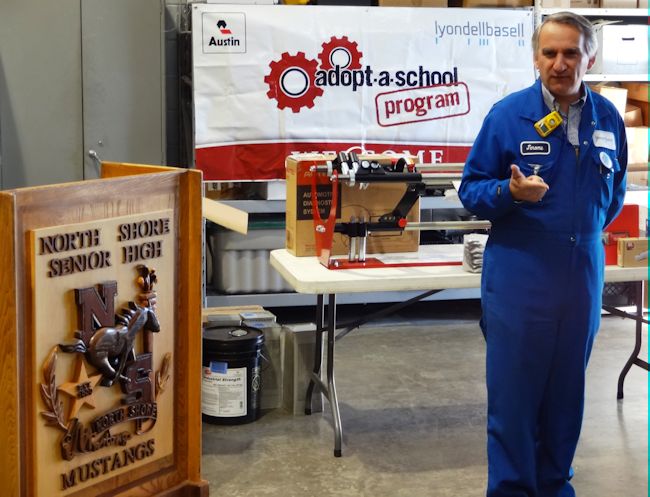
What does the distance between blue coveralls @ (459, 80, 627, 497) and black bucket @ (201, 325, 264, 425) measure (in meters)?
1.34

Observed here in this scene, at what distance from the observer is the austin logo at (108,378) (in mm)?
2385

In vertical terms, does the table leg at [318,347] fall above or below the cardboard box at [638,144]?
below

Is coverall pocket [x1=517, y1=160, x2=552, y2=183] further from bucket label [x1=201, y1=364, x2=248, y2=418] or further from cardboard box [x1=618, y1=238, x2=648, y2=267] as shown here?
bucket label [x1=201, y1=364, x2=248, y2=418]

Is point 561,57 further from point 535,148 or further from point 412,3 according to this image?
point 412,3

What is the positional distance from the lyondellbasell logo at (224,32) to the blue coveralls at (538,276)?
2.78 meters

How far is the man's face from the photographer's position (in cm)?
298

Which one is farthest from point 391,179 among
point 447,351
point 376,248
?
point 447,351

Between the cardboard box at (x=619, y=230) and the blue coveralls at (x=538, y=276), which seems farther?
the cardboard box at (x=619, y=230)

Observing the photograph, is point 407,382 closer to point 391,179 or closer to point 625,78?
point 391,179

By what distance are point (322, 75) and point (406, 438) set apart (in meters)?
2.44

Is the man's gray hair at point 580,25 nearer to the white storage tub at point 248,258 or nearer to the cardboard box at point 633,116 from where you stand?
the white storage tub at point 248,258

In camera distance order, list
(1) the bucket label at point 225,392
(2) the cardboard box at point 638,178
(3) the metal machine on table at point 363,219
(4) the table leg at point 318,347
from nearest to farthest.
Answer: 1. (3) the metal machine on table at point 363,219
2. (1) the bucket label at point 225,392
3. (4) the table leg at point 318,347
4. (2) the cardboard box at point 638,178

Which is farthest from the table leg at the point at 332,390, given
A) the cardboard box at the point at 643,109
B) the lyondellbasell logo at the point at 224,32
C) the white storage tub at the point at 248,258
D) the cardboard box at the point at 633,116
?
the cardboard box at the point at 643,109

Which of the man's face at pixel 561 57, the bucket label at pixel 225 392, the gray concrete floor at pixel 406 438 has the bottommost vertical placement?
the gray concrete floor at pixel 406 438
